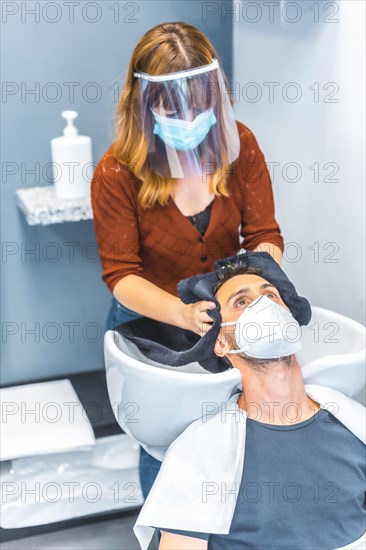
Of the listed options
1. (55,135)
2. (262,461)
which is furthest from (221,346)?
(55,135)

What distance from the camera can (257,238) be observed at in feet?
6.49

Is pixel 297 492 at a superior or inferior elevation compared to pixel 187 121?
inferior

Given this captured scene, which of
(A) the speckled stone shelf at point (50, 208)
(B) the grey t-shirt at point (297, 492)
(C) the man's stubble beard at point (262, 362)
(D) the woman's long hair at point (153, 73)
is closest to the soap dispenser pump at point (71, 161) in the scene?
(A) the speckled stone shelf at point (50, 208)

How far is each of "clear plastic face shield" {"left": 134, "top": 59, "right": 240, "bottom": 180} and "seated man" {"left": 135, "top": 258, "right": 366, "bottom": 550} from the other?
30cm

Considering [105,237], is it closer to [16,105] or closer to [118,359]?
[118,359]

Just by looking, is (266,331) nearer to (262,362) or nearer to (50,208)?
(262,362)

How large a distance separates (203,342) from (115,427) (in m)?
0.80

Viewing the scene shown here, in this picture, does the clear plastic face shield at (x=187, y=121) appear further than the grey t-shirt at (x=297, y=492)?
Yes

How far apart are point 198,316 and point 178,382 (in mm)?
145

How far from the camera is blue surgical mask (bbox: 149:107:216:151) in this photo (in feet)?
5.60

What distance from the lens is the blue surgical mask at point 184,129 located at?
5.60 ft

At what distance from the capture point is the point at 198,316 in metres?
1.66

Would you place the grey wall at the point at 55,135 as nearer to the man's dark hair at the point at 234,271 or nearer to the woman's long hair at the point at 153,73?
the woman's long hair at the point at 153,73

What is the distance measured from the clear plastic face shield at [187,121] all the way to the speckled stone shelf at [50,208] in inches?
18.5
